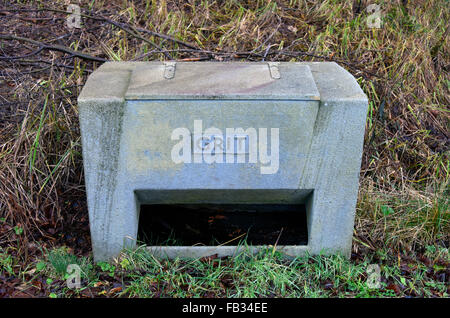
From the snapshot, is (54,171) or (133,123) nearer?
(133,123)

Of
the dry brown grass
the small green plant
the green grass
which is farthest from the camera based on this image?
the dry brown grass

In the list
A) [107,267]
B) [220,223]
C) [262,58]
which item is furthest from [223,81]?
[262,58]

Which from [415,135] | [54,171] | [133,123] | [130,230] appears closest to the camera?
[133,123]

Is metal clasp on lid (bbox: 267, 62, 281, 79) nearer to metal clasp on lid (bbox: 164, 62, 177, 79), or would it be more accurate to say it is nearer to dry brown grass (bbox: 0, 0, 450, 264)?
metal clasp on lid (bbox: 164, 62, 177, 79)

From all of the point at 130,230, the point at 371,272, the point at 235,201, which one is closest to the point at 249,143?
the point at 235,201

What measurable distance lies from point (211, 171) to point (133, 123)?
Result: 52cm

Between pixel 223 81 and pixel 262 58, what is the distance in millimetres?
1587

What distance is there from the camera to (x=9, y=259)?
3.08 meters

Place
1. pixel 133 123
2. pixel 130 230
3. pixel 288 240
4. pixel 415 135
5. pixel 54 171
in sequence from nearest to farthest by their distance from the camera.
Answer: pixel 133 123 < pixel 130 230 < pixel 288 240 < pixel 54 171 < pixel 415 135

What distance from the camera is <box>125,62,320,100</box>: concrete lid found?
264 cm

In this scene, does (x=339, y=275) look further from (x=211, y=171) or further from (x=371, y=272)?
(x=211, y=171)
